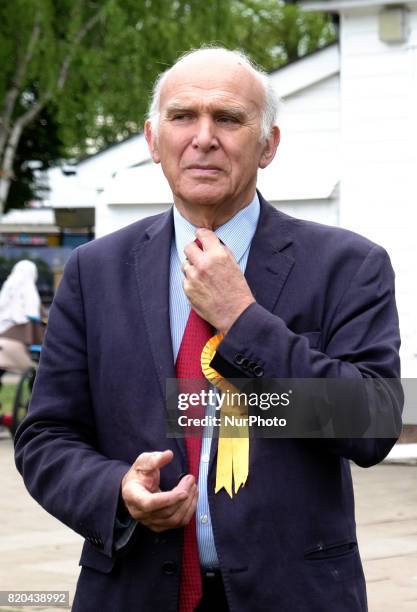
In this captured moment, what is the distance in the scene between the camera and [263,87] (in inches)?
108

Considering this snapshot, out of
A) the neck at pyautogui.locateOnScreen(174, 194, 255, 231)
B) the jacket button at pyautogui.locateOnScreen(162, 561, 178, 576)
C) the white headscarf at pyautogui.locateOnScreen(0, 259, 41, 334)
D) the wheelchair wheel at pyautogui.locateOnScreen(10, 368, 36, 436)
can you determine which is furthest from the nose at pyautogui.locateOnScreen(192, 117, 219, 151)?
the white headscarf at pyautogui.locateOnScreen(0, 259, 41, 334)

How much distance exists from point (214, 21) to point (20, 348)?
21538mm

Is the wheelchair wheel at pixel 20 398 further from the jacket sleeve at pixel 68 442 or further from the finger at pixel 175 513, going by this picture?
the finger at pixel 175 513

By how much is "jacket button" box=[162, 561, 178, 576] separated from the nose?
0.78 meters

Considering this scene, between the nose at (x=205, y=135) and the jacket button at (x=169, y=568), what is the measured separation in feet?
2.55

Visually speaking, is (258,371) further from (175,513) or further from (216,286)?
(175,513)

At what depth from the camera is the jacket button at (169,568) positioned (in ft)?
8.20

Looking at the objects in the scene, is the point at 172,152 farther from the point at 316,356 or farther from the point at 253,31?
the point at 253,31

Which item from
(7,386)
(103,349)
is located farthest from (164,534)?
(7,386)

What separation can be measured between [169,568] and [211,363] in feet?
1.24

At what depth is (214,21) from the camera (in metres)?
34.0

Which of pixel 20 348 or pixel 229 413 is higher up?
pixel 229 413

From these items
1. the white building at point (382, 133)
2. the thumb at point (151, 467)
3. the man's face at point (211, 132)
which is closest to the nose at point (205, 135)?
the man's face at point (211, 132)

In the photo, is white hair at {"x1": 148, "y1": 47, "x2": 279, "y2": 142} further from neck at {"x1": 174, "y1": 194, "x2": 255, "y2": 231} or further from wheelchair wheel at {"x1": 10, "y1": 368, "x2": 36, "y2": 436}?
wheelchair wheel at {"x1": 10, "y1": 368, "x2": 36, "y2": 436}
